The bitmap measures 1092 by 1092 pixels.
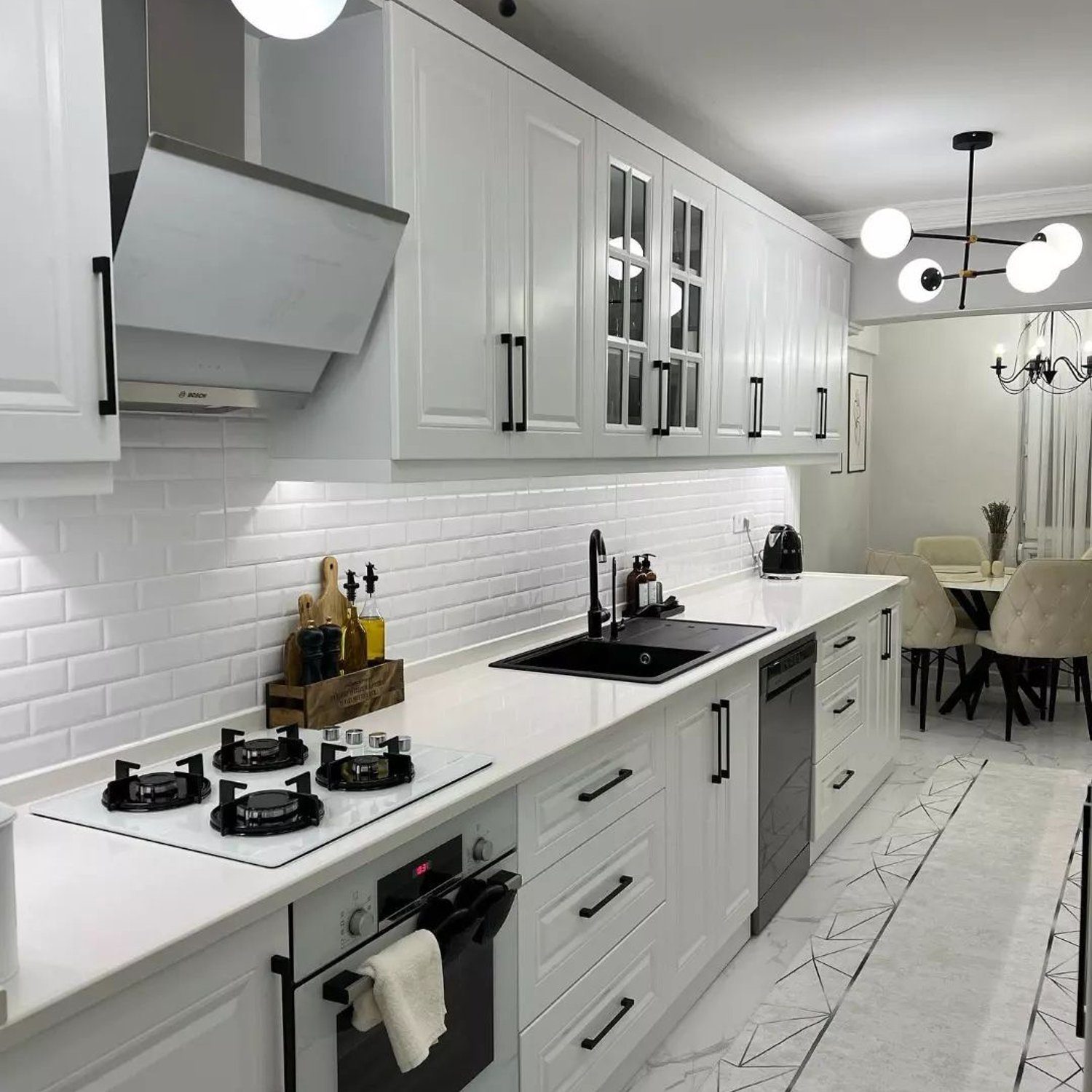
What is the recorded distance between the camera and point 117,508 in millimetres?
2082

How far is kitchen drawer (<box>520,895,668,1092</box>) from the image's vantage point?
2213 mm

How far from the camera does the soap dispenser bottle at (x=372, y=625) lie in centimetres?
262

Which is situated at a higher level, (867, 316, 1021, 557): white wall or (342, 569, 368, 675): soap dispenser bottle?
(867, 316, 1021, 557): white wall

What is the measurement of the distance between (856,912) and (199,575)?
2.47m

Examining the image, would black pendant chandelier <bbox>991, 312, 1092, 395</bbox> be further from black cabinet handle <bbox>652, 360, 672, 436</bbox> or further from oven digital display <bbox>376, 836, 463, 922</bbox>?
oven digital display <bbox>376, 836, 463, 922</bbox>

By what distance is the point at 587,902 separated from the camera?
2371mm

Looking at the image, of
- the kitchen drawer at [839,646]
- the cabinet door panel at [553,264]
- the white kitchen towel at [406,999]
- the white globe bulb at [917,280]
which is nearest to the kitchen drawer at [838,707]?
the kitchen drawer at [839,646]

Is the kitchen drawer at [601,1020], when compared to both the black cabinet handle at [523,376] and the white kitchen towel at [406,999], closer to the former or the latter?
the white kitchen towel at [406,999]

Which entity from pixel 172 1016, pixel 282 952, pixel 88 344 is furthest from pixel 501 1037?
pixel 88 344

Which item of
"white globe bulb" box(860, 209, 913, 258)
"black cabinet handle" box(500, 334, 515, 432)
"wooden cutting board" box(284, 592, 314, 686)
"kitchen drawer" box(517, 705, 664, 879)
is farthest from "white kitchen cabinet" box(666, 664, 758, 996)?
"white globe bulb" box(860, 209, 913, 258)

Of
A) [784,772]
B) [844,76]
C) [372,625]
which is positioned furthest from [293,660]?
[844,76]

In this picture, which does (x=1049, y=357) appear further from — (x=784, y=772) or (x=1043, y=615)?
(x=784, y=772)

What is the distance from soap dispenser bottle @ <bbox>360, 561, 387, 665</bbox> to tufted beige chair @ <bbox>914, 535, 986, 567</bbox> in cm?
504

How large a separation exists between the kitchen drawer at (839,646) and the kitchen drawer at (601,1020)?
1435mm
